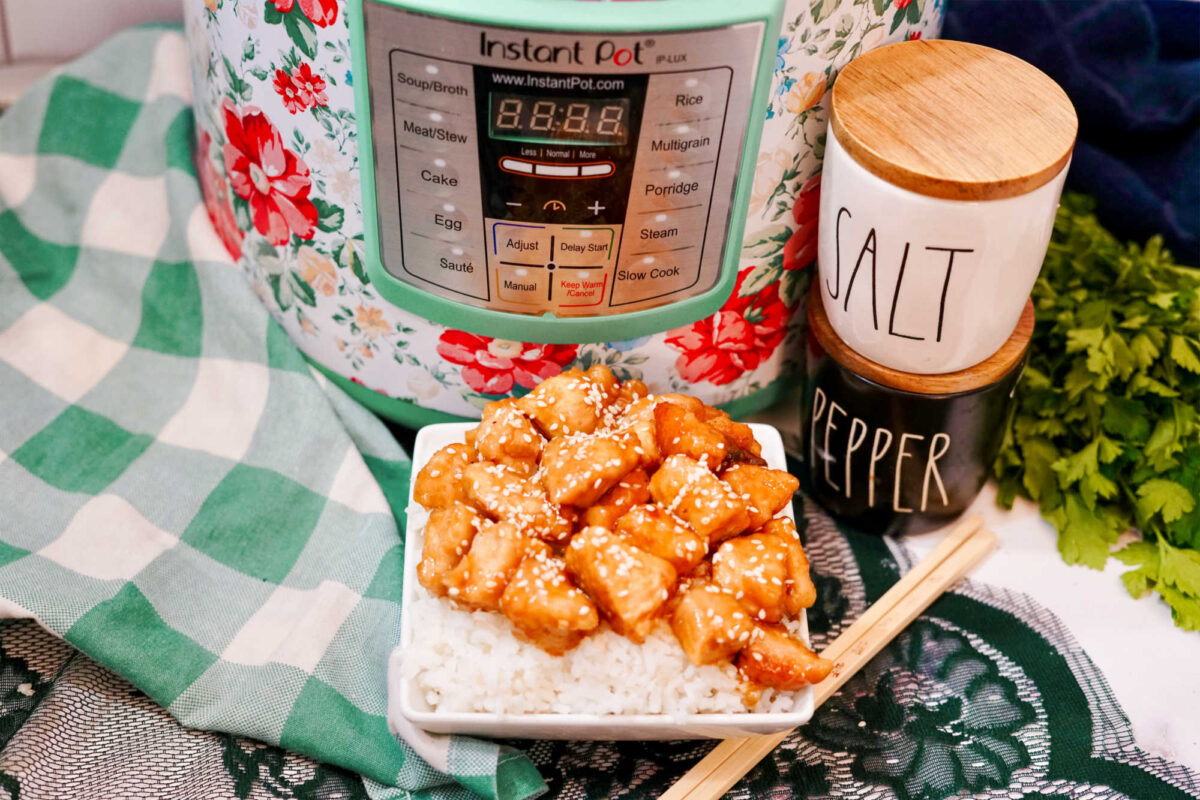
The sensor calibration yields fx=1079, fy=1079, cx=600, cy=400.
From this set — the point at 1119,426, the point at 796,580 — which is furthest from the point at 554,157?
the point at 1119,426

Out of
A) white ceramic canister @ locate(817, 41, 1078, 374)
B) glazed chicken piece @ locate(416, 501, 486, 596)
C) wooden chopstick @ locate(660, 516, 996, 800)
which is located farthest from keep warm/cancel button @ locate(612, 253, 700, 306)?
wooden chopstick @ locate(660, 516, 996, 800)

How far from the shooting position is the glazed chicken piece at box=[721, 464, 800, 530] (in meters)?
0.79

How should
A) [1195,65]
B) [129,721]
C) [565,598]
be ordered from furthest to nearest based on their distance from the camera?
[1195,65], [129,721], [565,598]

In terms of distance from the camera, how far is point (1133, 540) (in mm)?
984

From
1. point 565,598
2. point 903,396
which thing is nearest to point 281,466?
point 565,598

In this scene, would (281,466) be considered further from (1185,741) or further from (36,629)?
(1185,741)

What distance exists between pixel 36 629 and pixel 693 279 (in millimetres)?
596

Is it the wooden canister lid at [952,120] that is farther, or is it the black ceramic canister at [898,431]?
the black ceramic canister at [898,431]

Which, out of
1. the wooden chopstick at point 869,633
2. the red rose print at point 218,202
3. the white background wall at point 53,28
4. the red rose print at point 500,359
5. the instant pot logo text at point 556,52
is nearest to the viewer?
the instant pot logo text at point 556,52

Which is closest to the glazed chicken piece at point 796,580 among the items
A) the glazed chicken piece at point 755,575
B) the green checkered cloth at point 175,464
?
the glazed chicken piece at point 755,575

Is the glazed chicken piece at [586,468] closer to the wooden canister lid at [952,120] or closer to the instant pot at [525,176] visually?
the instant pot at [525,176]

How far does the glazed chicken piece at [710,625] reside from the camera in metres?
0.72

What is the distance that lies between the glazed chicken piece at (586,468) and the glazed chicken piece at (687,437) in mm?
38

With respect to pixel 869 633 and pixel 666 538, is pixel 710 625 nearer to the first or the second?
pixel 666 538
